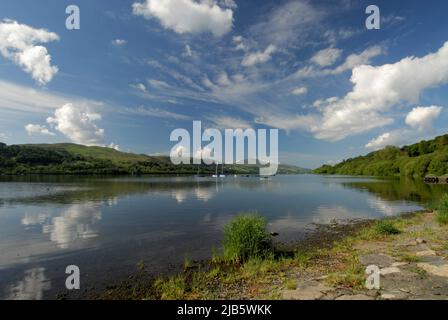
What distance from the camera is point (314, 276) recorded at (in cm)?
1254

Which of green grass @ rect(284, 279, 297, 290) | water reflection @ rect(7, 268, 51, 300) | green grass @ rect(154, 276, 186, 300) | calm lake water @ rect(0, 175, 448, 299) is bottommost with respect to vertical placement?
water reflection @ rect(7, 268, 51, 300)

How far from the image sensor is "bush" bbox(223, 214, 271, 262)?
1627 centimetres

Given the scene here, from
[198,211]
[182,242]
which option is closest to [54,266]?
[182,242]

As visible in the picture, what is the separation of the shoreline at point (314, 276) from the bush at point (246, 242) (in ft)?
2.29

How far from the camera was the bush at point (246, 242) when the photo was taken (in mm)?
16266

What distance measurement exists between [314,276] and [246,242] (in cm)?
476

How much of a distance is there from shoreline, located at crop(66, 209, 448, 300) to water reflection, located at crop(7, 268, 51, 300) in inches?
67.4

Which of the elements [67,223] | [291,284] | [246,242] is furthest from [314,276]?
[67,223]

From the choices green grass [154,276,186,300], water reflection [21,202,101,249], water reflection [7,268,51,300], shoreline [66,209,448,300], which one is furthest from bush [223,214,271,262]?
water reflection [21,202,101,249]

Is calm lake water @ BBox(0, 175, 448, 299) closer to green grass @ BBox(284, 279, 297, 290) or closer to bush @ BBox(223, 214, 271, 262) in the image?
bush @ BBox(223, 214, 271, 262)
